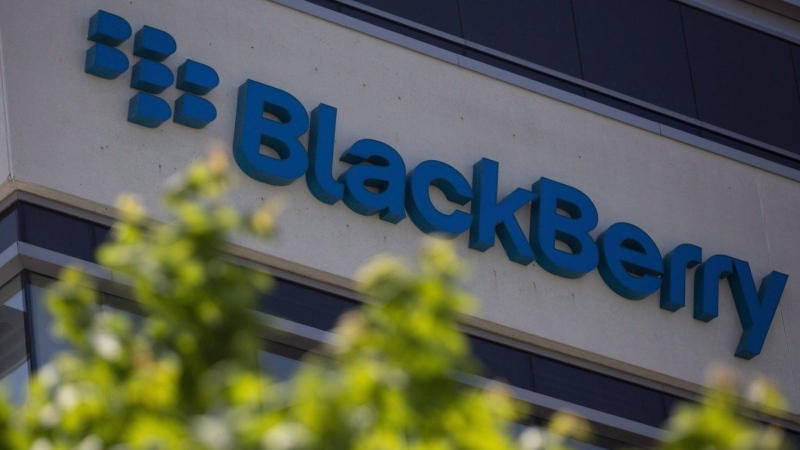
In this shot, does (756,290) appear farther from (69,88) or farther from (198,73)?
(69,88)

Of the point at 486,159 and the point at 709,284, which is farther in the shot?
the point at 709,284

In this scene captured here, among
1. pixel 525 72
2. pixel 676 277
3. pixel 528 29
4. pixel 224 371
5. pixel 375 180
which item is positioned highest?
pixel 528 29

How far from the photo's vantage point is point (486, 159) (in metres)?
15.6

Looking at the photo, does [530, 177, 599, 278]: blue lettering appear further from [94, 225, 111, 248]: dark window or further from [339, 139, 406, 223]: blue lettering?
[94, 225, 111, 248]: dark window

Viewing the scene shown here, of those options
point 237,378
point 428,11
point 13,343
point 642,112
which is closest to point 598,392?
point 642,112

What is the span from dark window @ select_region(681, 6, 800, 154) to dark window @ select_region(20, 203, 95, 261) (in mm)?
8247

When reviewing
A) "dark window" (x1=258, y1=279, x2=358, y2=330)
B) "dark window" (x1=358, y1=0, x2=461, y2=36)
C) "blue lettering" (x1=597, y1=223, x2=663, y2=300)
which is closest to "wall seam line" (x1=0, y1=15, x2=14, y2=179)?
"dark window" (x1=258, y1=279, x2=358, y2=330)

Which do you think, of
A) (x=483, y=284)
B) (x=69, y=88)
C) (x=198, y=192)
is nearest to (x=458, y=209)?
(x=483, y=284)

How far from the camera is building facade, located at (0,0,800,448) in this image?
512 inches

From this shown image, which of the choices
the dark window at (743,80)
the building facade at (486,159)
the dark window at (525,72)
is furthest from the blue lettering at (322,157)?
the dark window at (743,80)

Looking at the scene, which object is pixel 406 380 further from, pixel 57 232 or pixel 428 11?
pixel 428 11

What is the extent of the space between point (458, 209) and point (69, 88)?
13.5 feet

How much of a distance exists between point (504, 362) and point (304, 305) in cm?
226

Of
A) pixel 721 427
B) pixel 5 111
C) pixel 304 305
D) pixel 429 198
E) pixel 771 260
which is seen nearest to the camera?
pixel 721 427
